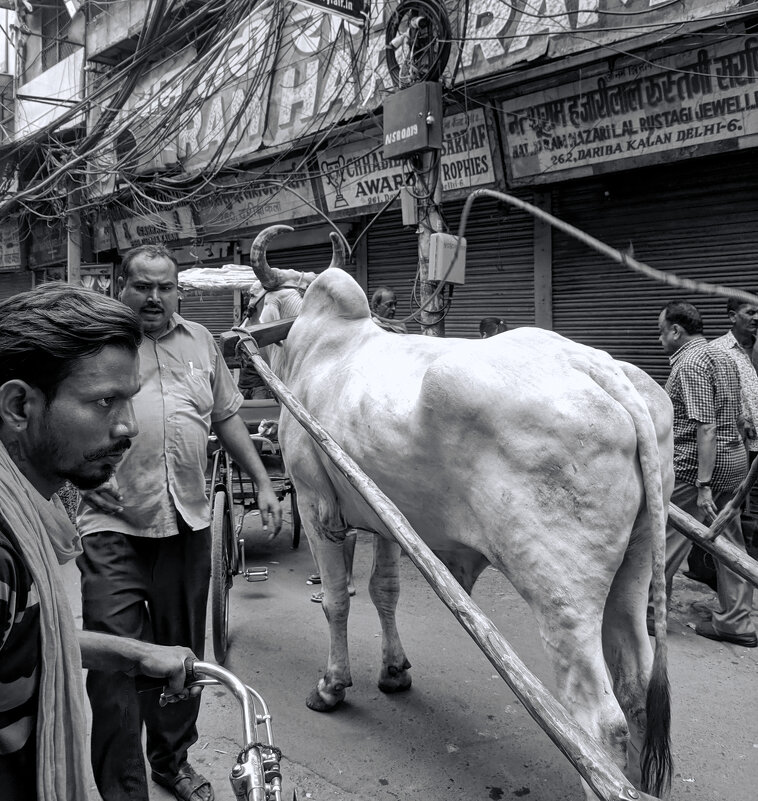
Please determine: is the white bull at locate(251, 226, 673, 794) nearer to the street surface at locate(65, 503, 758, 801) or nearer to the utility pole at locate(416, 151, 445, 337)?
the street surface at locate(65, 503, 758, 801)

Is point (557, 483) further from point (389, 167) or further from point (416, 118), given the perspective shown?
point (389, 167)

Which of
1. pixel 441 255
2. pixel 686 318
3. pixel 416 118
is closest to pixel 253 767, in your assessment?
pixel 686 318

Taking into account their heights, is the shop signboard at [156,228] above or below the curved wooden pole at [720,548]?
above

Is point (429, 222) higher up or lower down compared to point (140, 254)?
higher up

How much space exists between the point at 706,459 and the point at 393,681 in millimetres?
2165

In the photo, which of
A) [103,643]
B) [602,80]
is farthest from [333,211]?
[103,643]

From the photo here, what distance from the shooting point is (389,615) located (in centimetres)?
363

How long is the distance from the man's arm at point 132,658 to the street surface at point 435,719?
1573mm

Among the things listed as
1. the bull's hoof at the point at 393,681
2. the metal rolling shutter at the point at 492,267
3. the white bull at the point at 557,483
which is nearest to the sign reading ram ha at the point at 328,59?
the metal rolling shutter at the point at 492,267

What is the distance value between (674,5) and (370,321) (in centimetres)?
356

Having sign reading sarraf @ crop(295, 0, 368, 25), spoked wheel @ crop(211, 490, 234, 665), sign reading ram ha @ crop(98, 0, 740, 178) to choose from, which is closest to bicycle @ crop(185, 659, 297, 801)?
spoked wheel @ crop(211, 490, 234, 665)

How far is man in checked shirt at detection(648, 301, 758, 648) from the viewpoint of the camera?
4.24m

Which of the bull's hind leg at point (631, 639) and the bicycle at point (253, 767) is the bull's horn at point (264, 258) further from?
the bicycle at point (253, 767)

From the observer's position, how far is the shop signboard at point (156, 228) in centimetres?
1112
